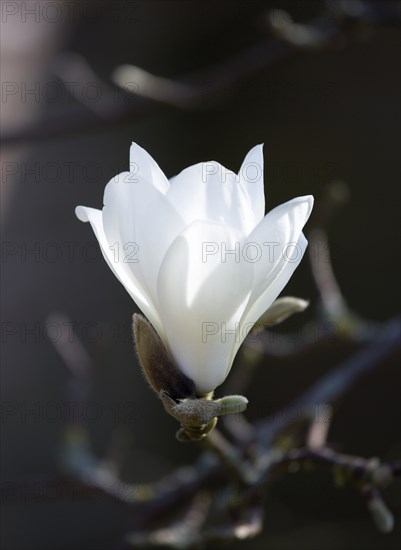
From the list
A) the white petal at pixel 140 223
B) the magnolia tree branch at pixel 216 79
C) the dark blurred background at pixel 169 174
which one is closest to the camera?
the white petal at pixel 140 223

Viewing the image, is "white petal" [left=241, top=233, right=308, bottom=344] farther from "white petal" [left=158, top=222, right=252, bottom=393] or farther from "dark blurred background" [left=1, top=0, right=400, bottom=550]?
"dark blurred background" [left=1, top=0, right=400, bottom=550]

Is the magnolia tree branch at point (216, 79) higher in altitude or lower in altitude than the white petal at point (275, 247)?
higher

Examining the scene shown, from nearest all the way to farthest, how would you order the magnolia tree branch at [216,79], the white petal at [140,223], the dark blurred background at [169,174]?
the white petal at [140,223] → the magnolia tree branch at [216,79] → the dark blurred background at [169,174]

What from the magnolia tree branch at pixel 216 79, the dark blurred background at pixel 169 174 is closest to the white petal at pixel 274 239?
the magnolia tree branch at pixel 216 79

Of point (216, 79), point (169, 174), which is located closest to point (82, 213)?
point (216, 79)

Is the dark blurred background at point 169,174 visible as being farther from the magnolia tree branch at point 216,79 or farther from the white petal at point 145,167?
the white petal at point 145,167

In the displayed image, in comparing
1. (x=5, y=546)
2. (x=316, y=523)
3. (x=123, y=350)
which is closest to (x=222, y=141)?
(x=123, y=350)

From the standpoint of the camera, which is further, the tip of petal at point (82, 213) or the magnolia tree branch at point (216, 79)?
the magnolia tree branch at point (216, 79)
